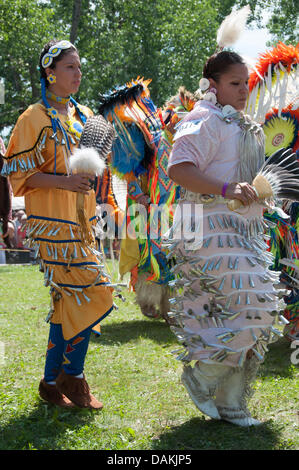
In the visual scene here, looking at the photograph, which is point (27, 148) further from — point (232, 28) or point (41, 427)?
point (41, 427)

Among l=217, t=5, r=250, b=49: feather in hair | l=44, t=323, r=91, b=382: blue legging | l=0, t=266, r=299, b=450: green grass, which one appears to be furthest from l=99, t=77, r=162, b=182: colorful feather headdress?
l=44, t=323, r=91, b=382: blue legging

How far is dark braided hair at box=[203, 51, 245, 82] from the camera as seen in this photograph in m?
2.63

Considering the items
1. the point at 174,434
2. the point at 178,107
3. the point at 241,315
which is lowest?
the point at 174,434

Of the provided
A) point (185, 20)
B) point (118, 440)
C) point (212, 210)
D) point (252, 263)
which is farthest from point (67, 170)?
point (185, 20)

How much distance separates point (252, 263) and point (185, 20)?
19460mm

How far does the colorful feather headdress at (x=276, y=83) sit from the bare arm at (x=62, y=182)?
204cm

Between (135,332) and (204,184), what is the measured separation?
3005 mm

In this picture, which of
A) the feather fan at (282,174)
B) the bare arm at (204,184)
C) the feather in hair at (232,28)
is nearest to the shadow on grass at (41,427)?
the bare arm at (204,184)

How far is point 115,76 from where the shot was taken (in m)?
19.2

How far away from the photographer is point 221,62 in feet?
8.66

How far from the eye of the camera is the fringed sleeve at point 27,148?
285 cm

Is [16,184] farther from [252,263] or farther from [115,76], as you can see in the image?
[115,76]

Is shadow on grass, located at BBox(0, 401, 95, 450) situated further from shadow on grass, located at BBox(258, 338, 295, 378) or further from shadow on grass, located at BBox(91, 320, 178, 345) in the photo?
shadow on grass, located at BBox(91, 320, 178, 345)

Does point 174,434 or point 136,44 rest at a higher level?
point 136,44
